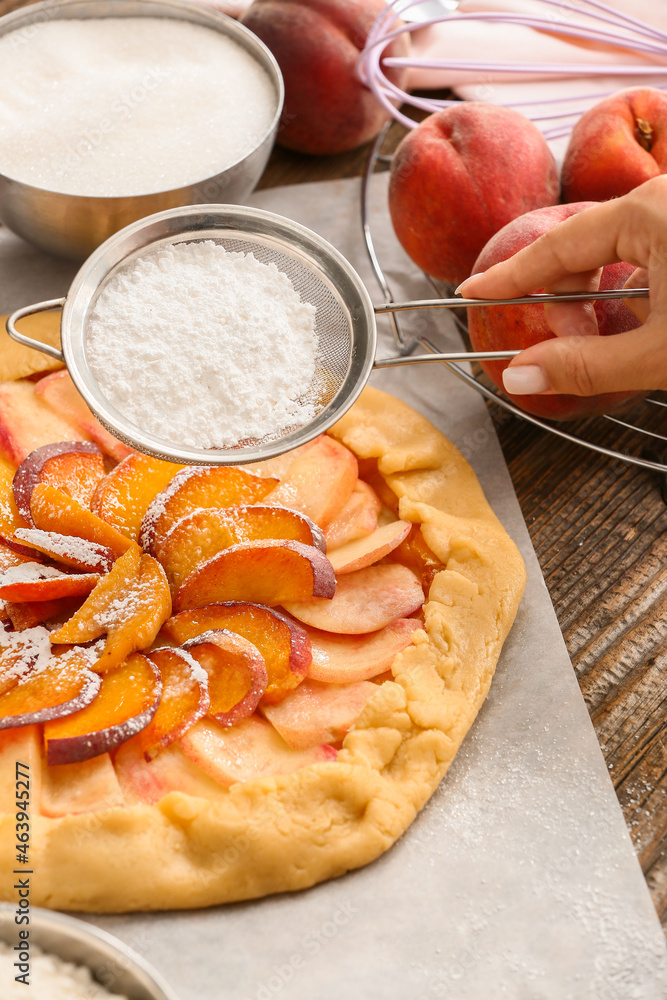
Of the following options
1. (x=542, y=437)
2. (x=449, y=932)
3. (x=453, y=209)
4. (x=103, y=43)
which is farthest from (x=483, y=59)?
(x=449, y=932)

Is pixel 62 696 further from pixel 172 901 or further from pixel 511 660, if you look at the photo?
pixel 511 660

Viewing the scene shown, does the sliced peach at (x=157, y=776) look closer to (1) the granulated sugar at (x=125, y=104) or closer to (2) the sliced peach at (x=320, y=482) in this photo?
(2) the sliced peach at (x=320, y=482)

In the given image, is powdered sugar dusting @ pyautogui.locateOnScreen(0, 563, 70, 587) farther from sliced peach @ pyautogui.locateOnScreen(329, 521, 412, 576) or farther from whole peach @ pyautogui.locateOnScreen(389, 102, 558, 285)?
whole peach @ pyautogui.locateOnScreen(389, 102, 558, 285)

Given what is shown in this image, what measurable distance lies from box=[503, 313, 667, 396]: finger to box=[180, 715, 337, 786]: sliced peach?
78 centimetres

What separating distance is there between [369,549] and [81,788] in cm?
72

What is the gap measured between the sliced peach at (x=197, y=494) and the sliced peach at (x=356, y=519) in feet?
0.56

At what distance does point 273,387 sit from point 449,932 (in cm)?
101

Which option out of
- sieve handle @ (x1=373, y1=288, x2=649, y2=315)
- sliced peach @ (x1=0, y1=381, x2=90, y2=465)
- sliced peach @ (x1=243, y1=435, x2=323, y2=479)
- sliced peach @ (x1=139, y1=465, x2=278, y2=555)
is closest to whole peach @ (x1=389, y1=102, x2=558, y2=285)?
sieve handle @ (x1=373, y1=288, x2=649, y2=315)

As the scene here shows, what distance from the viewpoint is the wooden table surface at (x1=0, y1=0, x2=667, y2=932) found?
4.99 ft

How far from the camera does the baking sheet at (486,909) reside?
1265 mm

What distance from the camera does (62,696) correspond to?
140cm

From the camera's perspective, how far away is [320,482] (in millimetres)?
1737

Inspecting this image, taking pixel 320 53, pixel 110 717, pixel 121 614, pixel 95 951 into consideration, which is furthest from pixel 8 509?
pixel 320 53

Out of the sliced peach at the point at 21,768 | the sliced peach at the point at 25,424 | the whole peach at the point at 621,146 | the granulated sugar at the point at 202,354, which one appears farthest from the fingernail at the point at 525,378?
the sliced peach at the point at 21,768
